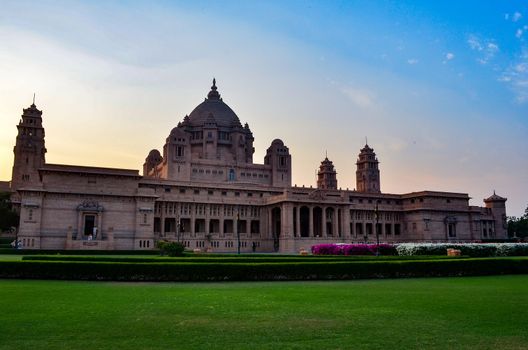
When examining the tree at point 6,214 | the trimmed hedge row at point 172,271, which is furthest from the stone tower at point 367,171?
the trimmed hedge row at point 172,271

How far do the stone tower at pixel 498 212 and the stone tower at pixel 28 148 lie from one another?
320ft

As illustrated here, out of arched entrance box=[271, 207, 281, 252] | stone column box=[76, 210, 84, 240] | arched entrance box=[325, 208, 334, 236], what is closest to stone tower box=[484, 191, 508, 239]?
arched entrance box=[325, 208, 334, 236]

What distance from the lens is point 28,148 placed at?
90125 millimetres

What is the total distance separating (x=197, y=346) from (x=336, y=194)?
7019 centimetres

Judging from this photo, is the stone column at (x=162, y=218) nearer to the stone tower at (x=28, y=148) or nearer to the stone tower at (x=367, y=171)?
the stone tower at (x=28, y=148)

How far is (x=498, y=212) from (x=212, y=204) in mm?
68848

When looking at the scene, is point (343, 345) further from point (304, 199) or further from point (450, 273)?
point (304, 199)

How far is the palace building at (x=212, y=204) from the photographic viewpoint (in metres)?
62.2

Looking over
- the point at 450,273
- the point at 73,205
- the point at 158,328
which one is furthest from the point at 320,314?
the point at 73,205

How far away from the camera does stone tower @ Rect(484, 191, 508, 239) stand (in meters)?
103

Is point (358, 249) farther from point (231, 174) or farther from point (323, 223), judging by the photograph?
point (231, 174)

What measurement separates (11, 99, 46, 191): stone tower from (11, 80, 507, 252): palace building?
196mm

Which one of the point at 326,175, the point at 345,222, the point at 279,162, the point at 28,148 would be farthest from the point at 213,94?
the point at 345,222

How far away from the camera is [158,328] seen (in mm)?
11156
